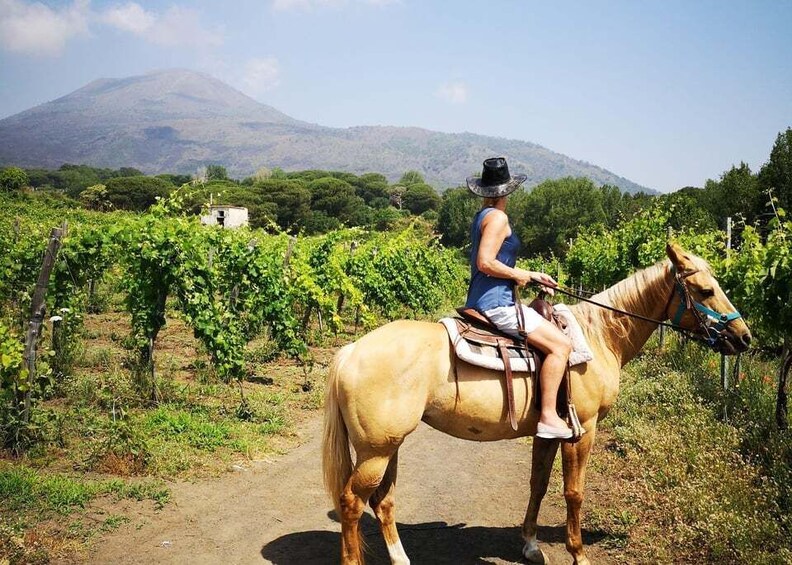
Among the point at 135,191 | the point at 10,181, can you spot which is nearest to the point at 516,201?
the point at 135,191

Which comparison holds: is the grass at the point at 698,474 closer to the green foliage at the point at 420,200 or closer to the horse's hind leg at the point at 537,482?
the horse's hind leg at the point at 537,482

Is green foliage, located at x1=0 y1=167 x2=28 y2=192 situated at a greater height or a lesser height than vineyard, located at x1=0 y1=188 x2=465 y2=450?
greater

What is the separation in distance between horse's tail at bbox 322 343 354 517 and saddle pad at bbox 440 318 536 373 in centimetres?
80

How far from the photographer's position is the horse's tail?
450 cm

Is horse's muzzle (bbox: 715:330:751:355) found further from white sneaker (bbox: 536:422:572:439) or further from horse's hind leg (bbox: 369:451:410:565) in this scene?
horse's hind leg (bbox: 369:451:410:565)

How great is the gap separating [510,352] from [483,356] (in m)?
0.24

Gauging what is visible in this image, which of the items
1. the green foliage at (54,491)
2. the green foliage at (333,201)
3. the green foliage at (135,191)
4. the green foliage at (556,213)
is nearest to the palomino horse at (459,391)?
the green foliage at (54,491)

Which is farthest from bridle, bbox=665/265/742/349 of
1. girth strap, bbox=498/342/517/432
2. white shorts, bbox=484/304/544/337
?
girth strap, bbox=498/342/517/432

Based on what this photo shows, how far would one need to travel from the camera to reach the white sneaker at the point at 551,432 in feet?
14.5

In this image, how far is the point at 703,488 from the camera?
18.5 ft

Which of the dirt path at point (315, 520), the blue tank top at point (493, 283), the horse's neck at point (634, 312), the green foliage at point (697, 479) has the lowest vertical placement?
the dirt path at point (315, 520)

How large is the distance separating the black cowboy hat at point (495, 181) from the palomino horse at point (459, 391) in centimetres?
117

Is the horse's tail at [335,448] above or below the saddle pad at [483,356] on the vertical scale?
below

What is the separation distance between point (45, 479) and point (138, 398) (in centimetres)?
267
